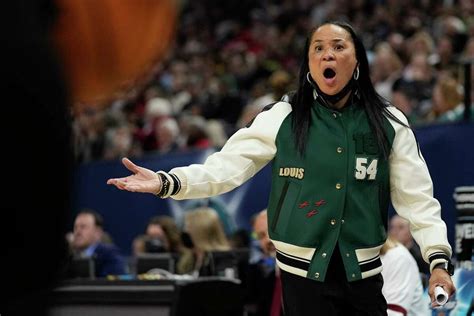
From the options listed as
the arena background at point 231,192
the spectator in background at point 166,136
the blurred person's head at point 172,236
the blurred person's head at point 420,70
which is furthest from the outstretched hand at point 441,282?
the spectator in background at point 166,136

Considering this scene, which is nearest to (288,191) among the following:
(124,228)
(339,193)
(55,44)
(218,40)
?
(339,193)

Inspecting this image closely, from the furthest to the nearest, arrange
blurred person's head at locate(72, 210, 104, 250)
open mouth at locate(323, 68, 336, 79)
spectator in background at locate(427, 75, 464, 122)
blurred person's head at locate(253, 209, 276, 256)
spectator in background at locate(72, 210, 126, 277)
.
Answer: blurred person's head at locate(72, 210, 104, 250)
spectator in background at locate(427, 75, 464, 122)
spectator in background at locate(72, 210, 126, 277)
blurred person's head at locate(253, 209, 276, 256)
open mouth at locate(323, 68, 336, 79)

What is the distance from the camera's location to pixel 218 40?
20.8 m

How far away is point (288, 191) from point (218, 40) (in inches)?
643

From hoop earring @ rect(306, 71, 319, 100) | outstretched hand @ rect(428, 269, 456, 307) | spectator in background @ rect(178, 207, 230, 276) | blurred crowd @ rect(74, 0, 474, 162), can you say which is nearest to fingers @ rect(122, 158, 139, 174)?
hoop earring @ rect(306, 71, 319, 100)

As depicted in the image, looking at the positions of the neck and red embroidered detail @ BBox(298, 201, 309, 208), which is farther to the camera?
the neck

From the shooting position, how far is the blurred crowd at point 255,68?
11.5 metres

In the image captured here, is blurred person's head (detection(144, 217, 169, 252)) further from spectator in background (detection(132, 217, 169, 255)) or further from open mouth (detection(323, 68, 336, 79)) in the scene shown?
open mouth (detection(323, 68, 336, 79))

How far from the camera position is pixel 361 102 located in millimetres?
4852

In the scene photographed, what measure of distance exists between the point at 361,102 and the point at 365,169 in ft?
1.21

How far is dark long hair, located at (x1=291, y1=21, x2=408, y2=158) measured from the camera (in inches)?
184

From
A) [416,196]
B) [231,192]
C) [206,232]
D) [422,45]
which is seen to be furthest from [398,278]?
[422,45]

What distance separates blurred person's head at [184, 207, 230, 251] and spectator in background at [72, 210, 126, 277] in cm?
75

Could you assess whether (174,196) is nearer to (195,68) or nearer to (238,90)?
(238,90)
